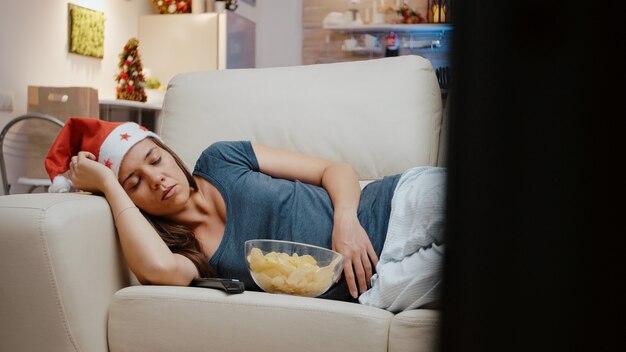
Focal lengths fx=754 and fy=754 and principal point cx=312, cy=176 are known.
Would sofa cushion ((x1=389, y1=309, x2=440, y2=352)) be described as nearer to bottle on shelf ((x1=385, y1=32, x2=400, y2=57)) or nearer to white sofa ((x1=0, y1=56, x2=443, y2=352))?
white sofa ((x1=0, y1=56, x2=443, y2=352))

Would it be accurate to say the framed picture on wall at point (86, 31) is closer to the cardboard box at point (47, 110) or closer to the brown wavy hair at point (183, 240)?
the cardboard box at point (47, 110)

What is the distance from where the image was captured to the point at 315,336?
137 cm

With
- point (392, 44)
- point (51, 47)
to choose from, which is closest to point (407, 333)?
point (51, 47)

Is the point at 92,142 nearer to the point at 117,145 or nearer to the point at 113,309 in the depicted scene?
the point at 117,145

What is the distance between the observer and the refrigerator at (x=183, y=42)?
18.2 ft

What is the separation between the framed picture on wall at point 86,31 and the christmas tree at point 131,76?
183 mm

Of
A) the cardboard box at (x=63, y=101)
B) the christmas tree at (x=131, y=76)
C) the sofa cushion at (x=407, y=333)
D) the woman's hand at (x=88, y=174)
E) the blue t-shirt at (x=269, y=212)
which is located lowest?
the sofa cushion at (x=407, y=333)

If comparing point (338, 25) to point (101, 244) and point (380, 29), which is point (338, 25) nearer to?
point (380, 29)

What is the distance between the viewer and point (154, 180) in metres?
1.71

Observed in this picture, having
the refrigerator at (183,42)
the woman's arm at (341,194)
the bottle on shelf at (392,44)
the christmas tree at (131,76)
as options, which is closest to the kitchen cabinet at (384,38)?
the bottle on shelf at (392,44)

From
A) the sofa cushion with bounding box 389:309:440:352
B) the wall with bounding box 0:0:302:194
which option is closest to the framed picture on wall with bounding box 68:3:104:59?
the wall with bounding box 0:0:302:194

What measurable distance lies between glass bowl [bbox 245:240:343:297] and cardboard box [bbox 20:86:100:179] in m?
2.70

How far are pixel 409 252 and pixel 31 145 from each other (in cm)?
312

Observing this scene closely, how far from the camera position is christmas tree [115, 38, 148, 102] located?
16.1 feet
